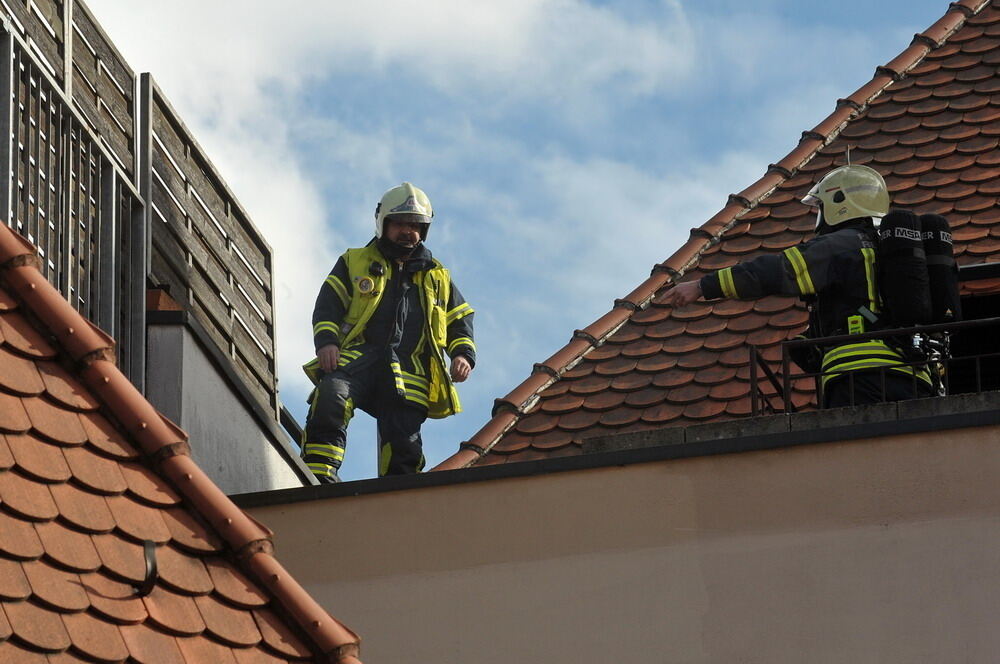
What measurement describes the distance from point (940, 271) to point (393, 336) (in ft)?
10.2

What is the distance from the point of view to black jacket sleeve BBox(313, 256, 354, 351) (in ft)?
35.2

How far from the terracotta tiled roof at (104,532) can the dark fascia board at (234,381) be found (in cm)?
419

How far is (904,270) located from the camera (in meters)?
8.92

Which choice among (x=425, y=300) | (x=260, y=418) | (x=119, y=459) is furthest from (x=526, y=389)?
(x=119, y=459)

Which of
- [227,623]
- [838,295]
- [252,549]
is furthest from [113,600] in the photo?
[838,295]

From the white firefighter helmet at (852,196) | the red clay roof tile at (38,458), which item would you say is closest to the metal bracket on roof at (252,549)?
the red clay roof tile at (38,458)

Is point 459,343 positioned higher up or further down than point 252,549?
higher up

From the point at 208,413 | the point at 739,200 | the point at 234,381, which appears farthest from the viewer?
the point at 739,200

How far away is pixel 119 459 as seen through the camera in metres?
5.60

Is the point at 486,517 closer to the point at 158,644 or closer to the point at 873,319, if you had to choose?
the point at 873,319

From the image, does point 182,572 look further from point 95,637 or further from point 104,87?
point 104,87

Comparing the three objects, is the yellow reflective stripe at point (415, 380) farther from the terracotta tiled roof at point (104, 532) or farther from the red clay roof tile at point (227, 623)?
the red clay roof tile at point (227, 623)

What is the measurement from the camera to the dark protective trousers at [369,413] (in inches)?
414

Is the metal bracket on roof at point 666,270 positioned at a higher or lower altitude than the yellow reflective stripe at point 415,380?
higher
